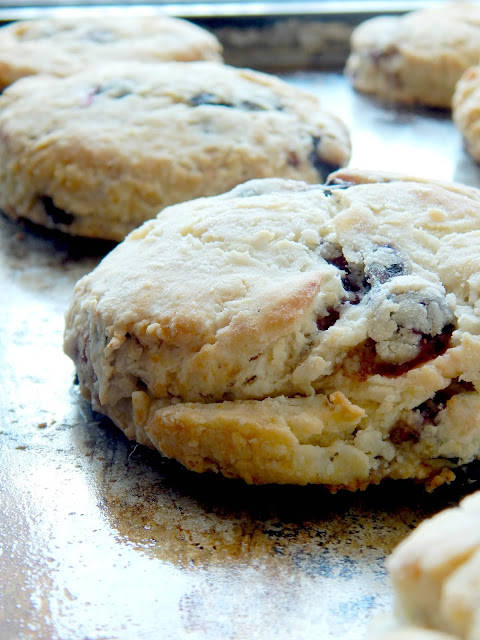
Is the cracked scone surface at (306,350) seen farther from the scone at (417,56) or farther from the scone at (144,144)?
the scone at (417,56)

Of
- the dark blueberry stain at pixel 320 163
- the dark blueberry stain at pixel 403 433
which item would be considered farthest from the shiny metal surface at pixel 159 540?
the dark blueberry stain at pixel 320 163

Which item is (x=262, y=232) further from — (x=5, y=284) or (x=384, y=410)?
(x=5, y=284)

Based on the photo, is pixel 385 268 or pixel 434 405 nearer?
pixel 434 405

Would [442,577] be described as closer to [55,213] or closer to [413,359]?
[413,359]

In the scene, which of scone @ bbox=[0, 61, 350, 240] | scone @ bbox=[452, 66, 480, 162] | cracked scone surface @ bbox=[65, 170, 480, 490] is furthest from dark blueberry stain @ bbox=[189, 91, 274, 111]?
Answer: cracked scone surface @ bbox=[65, 170, 480, 490]

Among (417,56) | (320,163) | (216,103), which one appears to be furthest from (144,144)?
(417,56)

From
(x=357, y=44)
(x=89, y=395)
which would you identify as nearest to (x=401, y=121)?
(x=357, y=44)
